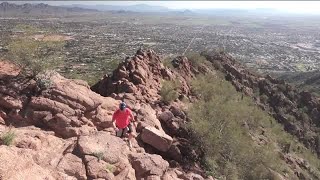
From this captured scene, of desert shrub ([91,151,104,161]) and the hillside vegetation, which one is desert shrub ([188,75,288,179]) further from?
desert shrub ([91,151,104,161])

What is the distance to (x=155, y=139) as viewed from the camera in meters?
19.2

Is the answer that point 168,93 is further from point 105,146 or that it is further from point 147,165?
point 105,146

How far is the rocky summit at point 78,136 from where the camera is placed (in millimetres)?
14609

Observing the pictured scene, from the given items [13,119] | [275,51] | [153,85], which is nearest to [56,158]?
[13,119]

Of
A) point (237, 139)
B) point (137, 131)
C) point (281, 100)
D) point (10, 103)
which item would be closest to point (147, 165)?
point (137, 131)

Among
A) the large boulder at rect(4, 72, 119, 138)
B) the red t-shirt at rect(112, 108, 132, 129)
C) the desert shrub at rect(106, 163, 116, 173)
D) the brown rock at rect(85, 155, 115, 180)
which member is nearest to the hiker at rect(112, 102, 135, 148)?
the red t-shirt at rect(112, 108, 132, 129)

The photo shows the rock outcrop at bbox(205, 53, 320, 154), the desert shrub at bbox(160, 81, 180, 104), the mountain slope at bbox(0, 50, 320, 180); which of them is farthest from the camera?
the rock outcrop at bbox(205, 53, 320, 154)

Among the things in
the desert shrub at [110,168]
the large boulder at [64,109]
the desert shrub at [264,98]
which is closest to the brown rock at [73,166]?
the desert shrub at [110,168]

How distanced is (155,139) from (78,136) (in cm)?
362

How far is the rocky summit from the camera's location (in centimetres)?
1461

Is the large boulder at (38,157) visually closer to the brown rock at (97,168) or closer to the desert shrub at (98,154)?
the brown rock at (97,168)

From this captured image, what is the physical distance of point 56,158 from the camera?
1507 cm

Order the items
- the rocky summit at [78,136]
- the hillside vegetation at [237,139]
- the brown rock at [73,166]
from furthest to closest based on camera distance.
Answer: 1. the hillside vegetation at [237,139]
2. the rocky summit at [78,136]
3. the brown rock at [73,166]

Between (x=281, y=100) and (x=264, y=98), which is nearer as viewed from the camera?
(x=264, y=98)
